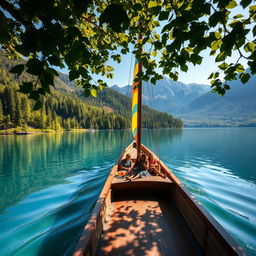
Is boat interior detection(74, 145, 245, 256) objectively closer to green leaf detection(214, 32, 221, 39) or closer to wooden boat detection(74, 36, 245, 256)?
wooden boat detection(74, 36, 245, 256)

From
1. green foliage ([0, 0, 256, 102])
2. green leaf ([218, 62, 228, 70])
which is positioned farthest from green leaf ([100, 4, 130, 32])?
green leaf ([218, 62, 228, 70])

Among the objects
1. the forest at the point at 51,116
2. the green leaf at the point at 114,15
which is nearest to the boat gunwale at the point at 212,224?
the green leaf at the point at 114,15

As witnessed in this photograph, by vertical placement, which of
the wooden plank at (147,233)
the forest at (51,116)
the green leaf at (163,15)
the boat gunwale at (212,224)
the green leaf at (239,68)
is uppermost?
the forest at (51,116)

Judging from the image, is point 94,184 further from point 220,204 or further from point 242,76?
point 242,76

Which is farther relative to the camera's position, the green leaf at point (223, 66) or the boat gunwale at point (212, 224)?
the boat gunwale at point (212, 224)

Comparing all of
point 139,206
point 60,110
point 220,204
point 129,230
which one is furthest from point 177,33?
point 60,110

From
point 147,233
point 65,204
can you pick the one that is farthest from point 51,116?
point 147,233

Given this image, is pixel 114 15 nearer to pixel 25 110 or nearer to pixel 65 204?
pixel 65 204

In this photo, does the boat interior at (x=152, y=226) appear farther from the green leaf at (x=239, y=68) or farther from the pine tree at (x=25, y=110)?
the pine tree at (x=25, y=110)

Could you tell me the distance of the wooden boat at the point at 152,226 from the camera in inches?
120

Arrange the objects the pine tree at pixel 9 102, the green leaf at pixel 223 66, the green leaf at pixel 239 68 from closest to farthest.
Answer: the green leaf at pixel 239 68 → the green leaf at pixel 223 66 → the pine tree at pixel 9 102

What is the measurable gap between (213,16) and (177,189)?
504 cm

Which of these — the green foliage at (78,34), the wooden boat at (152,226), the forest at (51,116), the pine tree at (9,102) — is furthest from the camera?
the pine tree at (9,102)

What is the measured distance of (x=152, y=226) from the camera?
4.28 metres
